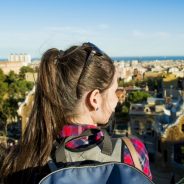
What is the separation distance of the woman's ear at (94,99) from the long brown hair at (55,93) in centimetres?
3

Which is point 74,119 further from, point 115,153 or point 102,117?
point 115,153

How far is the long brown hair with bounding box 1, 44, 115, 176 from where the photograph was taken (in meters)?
2.23

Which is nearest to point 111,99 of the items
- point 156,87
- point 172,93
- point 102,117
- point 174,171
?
point 102,117

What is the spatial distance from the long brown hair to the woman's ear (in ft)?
0.09

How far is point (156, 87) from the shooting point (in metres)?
63.9

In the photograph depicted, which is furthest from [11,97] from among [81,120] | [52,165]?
[52,165]

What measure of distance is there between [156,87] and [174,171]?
45276 mm

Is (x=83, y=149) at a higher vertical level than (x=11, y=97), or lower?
higher

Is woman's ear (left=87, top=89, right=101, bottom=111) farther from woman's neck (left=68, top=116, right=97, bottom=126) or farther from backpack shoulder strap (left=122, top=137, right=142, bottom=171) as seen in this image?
backpack shoulder strap (left=122, top=137, right=142, bottom=171)

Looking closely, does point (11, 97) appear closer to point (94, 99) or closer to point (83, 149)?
point (94, 99)

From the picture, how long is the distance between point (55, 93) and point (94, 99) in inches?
7.7

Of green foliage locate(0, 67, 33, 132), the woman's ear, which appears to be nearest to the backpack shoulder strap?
the woman's ear

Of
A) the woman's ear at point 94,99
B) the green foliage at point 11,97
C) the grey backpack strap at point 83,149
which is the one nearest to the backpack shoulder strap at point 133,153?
the grey backpack strap at point 83,149

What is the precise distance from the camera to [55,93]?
89.6 inches
